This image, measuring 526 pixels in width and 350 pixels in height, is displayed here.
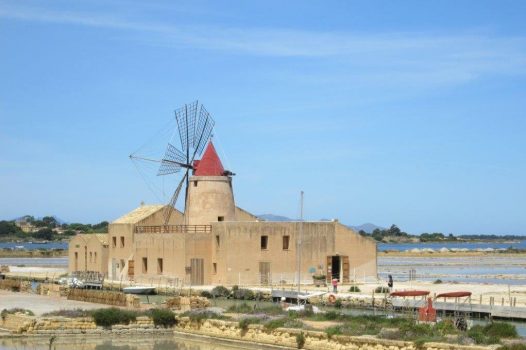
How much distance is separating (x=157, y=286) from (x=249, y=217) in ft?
24.6

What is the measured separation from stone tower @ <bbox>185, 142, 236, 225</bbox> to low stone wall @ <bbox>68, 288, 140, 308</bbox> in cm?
870

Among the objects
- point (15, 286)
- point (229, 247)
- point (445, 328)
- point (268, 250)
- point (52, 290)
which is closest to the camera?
point (445, 328)

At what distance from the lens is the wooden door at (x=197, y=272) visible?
39.6m

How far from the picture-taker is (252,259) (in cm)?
3909

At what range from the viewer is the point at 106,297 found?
30812 mm

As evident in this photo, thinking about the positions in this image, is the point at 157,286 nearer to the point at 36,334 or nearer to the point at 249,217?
the point at 249,217

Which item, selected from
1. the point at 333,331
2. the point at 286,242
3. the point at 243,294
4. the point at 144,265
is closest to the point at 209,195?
the point at 286,242

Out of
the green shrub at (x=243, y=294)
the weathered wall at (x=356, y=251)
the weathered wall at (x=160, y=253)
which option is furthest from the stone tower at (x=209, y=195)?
the green shrub at (x=243, y=294)

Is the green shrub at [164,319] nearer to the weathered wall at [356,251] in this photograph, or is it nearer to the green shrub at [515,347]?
the green shrub at [515,347]

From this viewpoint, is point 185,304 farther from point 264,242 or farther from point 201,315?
point 264,242

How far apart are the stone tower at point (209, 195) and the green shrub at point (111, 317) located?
16.4 m

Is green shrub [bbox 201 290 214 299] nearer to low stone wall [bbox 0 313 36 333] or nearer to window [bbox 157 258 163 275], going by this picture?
window [bbox 157 258 163 275]

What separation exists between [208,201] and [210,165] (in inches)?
64.9

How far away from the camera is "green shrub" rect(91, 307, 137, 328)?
24156 millimetres
